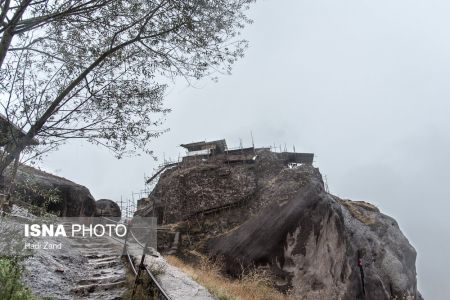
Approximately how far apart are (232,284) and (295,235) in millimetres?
5704

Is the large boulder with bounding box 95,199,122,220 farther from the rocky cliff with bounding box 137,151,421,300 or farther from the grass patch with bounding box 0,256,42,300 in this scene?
the grass patch with bounding box 0,256,42,300

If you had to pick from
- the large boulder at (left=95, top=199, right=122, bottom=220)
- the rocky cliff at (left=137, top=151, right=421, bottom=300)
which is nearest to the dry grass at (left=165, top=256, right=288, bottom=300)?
the rocky cliff at (left=137, top=151, right=421, bottom=300)

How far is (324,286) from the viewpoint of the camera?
16891 mm

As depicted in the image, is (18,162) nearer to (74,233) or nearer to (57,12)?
(57,12)

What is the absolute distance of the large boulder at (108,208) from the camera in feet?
106

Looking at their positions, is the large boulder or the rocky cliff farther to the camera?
the large boulder

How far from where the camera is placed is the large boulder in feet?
106

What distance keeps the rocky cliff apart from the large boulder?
514 cm

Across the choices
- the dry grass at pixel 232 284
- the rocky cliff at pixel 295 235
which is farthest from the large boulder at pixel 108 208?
the dry grass at pixel 232 284

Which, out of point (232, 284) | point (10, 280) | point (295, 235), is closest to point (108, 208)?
point (295, 235)

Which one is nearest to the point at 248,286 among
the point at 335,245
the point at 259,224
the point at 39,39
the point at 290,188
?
the point at 259,224

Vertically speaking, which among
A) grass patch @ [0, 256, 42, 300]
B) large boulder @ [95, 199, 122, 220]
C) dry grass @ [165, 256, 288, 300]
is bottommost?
dry grass @ [165, 256, 288, 300]

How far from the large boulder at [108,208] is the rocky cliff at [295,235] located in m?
5.14

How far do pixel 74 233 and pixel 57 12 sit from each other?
1244cm
